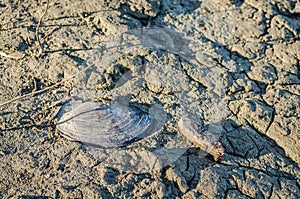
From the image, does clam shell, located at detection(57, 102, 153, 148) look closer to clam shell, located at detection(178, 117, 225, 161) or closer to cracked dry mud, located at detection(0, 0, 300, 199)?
cracked dry mud, located at detection(0, 0, 300, 199)

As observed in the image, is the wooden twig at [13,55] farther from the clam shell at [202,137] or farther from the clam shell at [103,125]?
the clam shell at [202,137]

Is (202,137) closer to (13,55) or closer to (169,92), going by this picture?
(169,92)

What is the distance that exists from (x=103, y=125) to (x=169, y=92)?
0.63 m

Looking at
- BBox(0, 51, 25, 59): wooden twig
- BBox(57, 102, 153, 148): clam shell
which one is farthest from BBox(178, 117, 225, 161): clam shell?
BBox(0, 51, 25, 59): wooden twig

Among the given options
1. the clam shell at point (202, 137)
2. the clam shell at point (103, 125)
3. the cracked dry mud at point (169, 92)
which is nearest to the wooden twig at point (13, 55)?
the cracked dry mud at point (169, 92)

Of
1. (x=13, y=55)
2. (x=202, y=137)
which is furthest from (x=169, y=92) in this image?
(x=13, y=55)

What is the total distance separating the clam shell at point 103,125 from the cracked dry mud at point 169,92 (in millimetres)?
73

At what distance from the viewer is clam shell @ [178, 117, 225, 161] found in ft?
10.6

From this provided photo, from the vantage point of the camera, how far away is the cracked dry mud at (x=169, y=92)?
121 inches

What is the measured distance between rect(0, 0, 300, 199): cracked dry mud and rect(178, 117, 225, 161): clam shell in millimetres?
62

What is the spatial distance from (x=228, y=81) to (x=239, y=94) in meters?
0.14

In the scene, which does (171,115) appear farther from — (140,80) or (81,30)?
(81,30)

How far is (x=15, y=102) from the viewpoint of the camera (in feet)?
11.4

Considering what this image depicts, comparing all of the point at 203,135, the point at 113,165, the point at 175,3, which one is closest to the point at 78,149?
the point at 113,165
